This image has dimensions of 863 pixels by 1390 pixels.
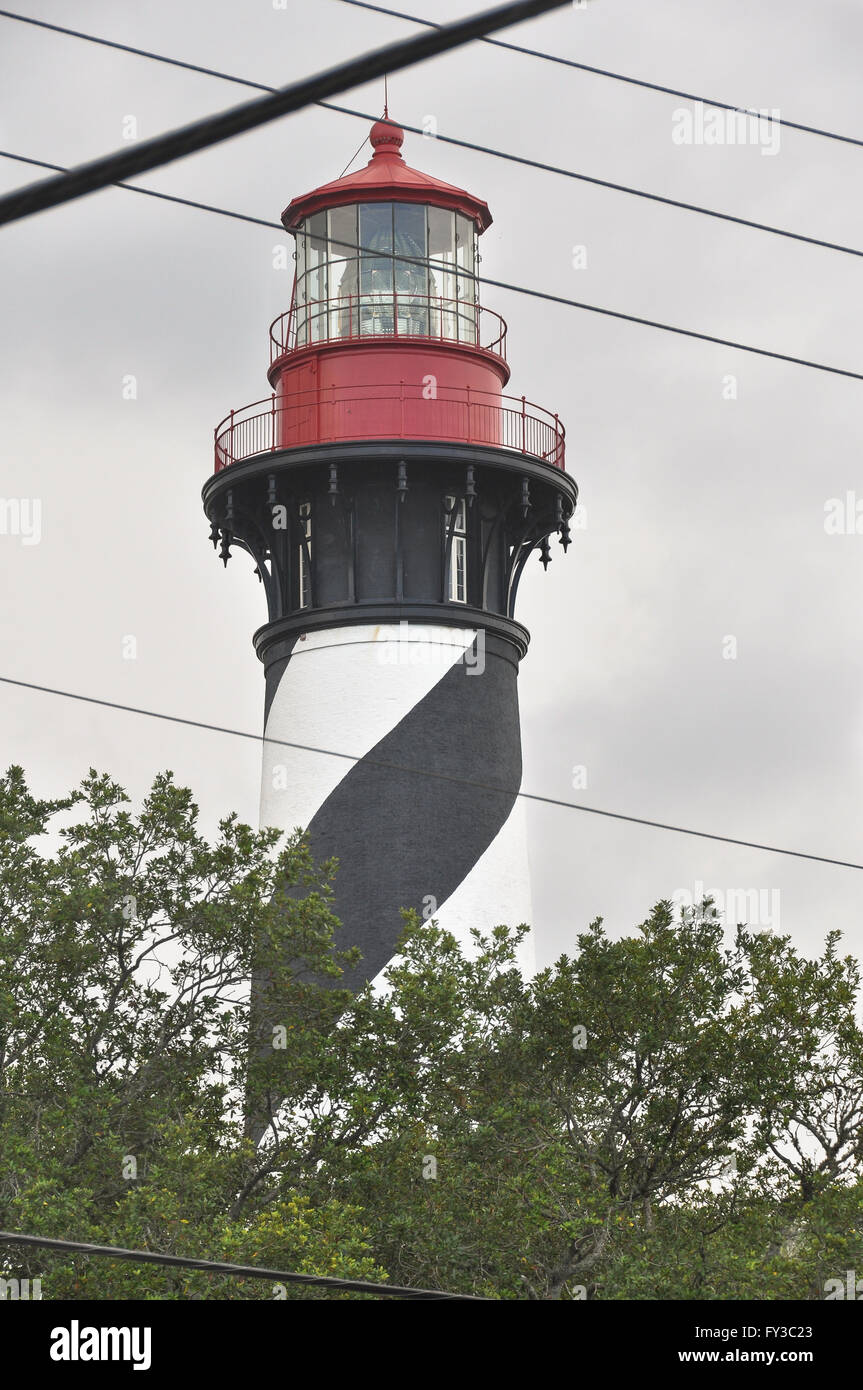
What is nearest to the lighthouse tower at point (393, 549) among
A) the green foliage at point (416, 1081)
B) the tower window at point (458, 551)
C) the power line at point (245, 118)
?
the tower window at point (458, 551)

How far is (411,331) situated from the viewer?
3092 centimetres

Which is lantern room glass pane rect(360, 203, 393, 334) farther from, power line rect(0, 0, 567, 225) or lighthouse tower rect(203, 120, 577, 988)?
power line rect(0, 0, 567, 225)

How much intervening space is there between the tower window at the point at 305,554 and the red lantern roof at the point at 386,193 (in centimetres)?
421

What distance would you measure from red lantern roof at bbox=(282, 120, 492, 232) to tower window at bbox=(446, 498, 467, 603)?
14.8 feet

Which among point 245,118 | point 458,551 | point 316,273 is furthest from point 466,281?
point 245,118

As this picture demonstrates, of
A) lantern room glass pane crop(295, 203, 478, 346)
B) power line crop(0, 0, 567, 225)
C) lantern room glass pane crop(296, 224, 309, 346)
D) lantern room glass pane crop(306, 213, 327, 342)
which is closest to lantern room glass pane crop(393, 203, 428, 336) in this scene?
lantern room glass pane crop(295, 203, 478, 346)

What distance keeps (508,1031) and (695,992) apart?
1.86 metres

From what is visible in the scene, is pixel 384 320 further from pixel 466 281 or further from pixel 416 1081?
pixel 416 1081

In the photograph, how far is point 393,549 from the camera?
98.0 ft

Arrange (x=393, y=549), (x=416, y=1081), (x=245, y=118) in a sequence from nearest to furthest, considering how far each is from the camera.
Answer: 1. (x=245, y=118)
2. (x=416, y=1081)
3. (x=393, y=549)

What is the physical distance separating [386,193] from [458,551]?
5.29m
